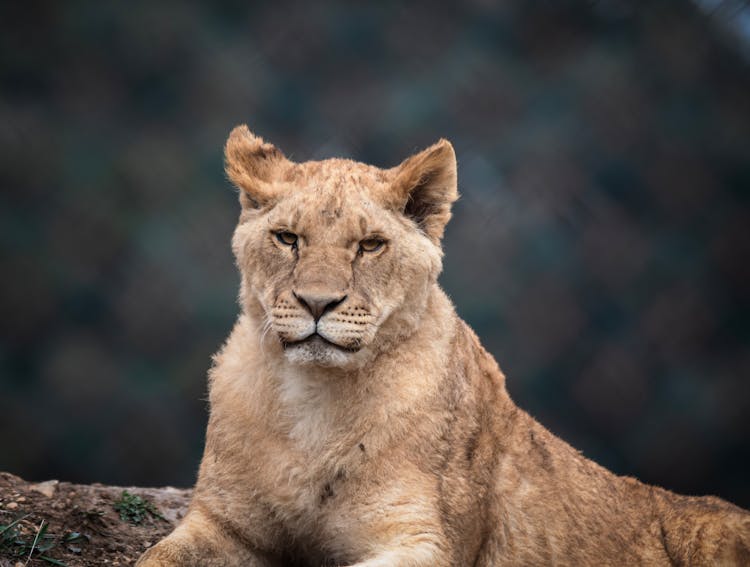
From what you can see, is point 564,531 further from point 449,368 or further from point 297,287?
point 297,287

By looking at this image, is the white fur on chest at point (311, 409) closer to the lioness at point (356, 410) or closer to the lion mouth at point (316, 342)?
the lioness at point (356, 410)

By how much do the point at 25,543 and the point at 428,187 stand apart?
2.38 metres

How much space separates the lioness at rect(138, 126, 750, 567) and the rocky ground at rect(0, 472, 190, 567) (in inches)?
34.1

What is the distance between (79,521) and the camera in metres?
5.06

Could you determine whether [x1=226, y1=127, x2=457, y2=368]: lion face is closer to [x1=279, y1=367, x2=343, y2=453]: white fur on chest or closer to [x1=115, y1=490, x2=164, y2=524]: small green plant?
[x1=279, y1=367, x2=343, y2=453]: white fur on chest

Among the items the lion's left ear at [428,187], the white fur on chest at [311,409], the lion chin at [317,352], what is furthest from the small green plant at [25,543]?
the lion's left ear at [428,187]

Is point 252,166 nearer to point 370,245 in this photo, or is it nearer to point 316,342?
point 370,245

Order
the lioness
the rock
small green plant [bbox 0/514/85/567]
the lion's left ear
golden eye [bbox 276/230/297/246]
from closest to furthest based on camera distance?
1. the lioness
2. golden eye [bbox 276/230/297/246]
3. the lion's left ear
4. small green plant [bbox 0/514/85/567]
5. the rock

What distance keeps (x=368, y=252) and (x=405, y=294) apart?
0.75 feet

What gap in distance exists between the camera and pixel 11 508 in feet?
16.2

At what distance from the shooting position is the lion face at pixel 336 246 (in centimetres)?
380

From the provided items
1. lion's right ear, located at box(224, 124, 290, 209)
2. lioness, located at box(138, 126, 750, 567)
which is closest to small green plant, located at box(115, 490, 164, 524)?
lioness, located at box(138, 126, 750, 567)

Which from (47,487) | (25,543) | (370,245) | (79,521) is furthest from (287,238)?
(47,487)

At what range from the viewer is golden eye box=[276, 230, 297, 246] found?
13.4 ft
